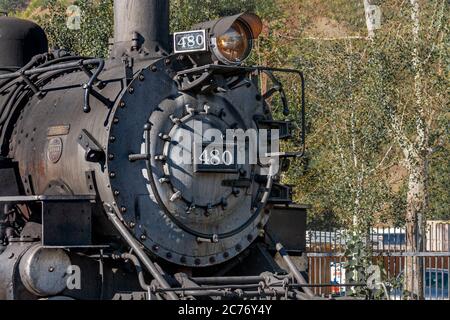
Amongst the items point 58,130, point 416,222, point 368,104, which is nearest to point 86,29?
point 368,104

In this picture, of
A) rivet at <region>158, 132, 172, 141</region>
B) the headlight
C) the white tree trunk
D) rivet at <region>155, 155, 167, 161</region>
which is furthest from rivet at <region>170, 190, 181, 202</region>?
the white tree trunk

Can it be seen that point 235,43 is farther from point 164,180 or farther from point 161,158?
point 164,180

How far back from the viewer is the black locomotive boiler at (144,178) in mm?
7902

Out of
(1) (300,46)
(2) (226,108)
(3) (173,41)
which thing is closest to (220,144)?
(2) (226,108)

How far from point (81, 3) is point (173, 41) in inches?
503

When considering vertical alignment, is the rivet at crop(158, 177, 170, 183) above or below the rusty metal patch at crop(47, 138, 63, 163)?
below

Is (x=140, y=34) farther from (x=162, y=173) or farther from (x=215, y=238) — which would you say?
(x=215, y=238)

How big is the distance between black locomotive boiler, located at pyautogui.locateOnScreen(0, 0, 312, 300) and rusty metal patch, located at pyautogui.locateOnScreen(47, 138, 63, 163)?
2 cm

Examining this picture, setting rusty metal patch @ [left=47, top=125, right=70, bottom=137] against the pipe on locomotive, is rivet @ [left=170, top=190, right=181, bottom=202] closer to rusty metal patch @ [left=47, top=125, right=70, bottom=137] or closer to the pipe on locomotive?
rusty metal patch @ [left=47, top=125, right=70, bottom=137]

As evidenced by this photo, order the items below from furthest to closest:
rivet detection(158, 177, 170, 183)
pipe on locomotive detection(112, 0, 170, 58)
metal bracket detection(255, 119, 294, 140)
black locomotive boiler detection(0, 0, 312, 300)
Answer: metal bracket detection(255, 119, 294, 140)
pipe on locomotive detection(112, 0, 170, 58)
rivet detection(158, 177, 170, 183)
black locomotive boiler detection(0, 0, 312, 300)

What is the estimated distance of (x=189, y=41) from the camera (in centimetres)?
830

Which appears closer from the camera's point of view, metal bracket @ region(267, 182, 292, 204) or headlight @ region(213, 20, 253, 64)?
headlight @ region(213, 20, 253, 64)

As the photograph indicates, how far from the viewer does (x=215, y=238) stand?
27.9 feet

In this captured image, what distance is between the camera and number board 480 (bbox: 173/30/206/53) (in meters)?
8.25
